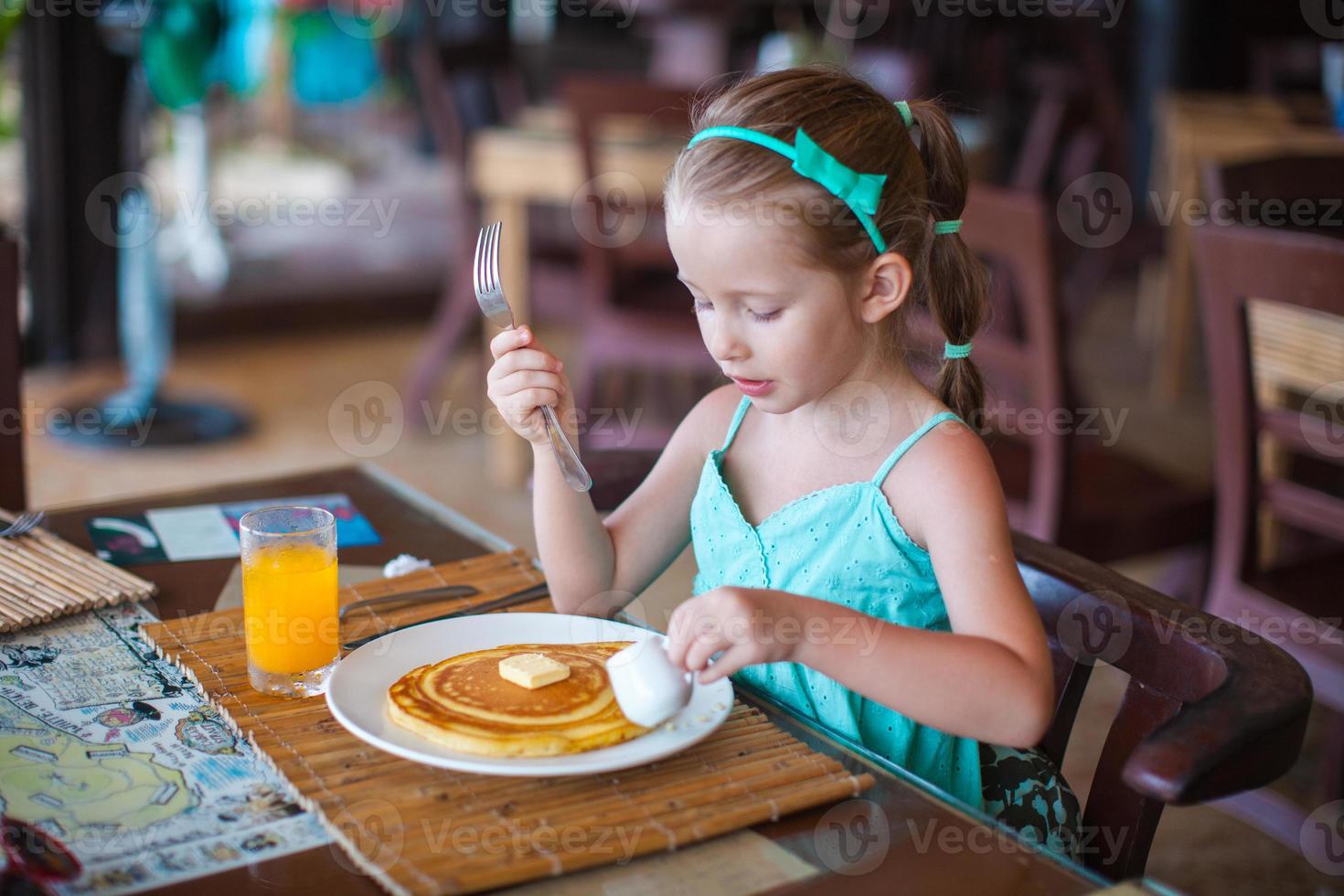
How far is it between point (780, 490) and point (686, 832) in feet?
1.52

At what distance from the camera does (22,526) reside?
114 cm

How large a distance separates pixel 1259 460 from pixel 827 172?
986mm

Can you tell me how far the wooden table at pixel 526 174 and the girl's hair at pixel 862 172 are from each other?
1753 millimetres

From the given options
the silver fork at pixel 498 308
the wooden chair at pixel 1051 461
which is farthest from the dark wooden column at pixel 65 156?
the silver fork at pixel 498 308

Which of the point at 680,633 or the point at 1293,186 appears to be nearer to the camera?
the point at 680,633

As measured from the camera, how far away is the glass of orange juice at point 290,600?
908 millimetres

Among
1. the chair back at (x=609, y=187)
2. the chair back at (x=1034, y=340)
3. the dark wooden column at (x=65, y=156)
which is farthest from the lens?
the dark wooden column at (x=65, y=156)

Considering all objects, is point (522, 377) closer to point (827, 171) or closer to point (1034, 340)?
point (827, 171)

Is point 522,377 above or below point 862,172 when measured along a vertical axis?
below

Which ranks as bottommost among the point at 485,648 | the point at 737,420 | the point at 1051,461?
the point at 1051,461

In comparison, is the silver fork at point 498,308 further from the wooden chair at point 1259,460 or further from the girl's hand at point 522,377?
the wooden chair at point 1259,460

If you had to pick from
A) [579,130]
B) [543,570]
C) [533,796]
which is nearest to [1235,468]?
[543,570]

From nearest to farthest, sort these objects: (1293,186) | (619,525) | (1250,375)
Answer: (619,525) < (1250,375) < (1293,186)

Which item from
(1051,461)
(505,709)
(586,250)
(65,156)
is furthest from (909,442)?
(65,156)
